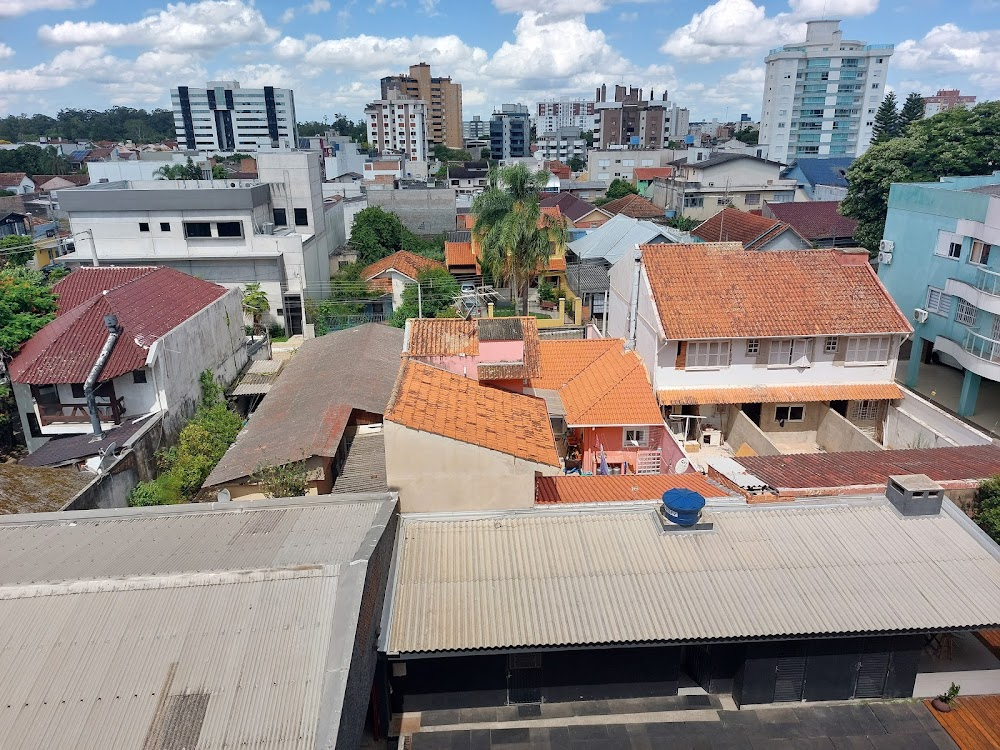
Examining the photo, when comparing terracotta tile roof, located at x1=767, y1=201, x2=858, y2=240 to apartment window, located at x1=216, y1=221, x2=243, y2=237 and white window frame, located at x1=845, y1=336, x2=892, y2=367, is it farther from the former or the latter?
apartment window, located at x1=216, y1=221, x2=243, y2=237

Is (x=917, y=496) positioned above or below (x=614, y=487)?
above

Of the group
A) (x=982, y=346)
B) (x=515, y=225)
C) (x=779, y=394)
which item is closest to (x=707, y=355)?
(x=779, y=394)

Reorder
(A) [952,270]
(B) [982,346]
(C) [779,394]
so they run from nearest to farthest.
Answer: (C) [779,394], (B) [982,346], (A) [952,270]

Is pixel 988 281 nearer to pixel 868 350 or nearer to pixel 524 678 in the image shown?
pixel 868 350

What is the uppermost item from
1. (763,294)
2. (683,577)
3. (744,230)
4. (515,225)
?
(515,225)

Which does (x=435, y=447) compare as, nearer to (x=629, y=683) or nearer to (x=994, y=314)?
(x=629, y=683)

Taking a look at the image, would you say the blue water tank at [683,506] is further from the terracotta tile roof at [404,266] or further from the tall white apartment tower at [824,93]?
the tall white apartment tower at [824,93]

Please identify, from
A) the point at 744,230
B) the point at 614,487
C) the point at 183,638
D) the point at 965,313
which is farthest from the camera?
the point at 744,230
